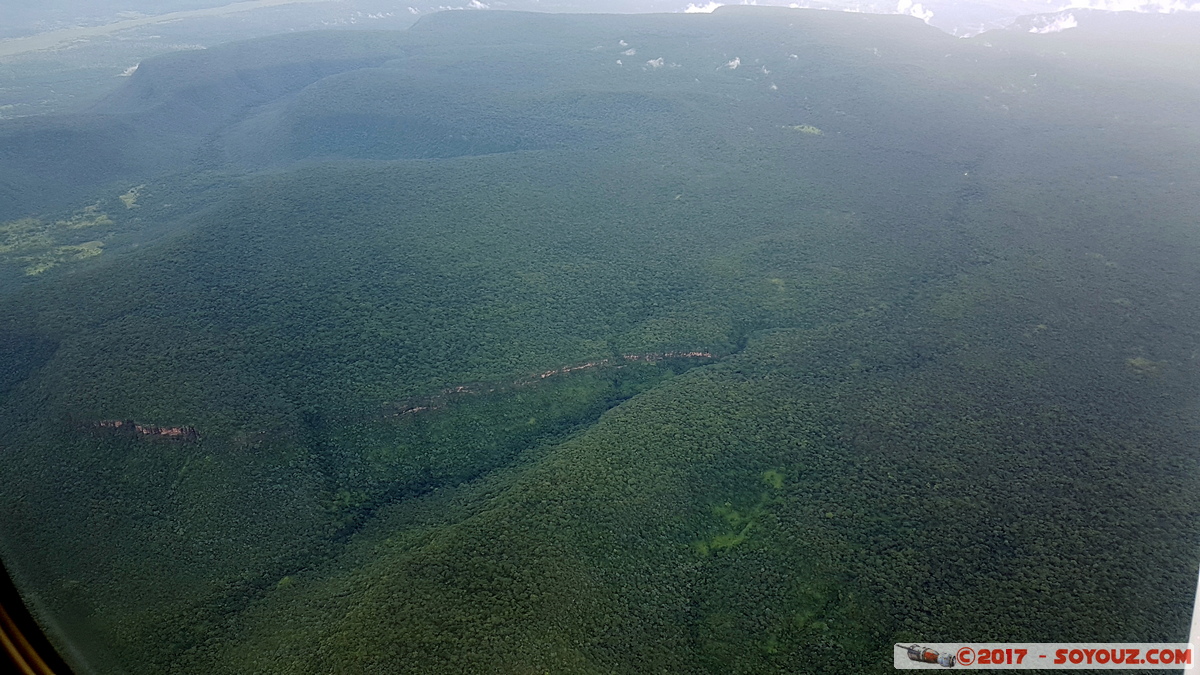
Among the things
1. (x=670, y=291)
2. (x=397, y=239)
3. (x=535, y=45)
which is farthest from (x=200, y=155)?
(x=670, y=291)

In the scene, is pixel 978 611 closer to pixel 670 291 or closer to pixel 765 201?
pixel 670 291

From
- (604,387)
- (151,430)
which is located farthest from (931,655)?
(151,430)

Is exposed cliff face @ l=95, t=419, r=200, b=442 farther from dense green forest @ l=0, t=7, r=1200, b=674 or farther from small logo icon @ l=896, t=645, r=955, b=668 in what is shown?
small logo icon @ l=896, t=645, r=955, b=668

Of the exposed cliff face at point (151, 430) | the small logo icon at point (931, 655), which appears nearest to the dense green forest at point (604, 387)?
the exposed cliff face at point (151, 430)

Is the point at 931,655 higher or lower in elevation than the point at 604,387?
lower

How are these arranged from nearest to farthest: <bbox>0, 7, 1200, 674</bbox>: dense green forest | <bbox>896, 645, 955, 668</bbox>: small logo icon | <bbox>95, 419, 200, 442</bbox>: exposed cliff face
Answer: <bbox>896, 645, 955, 668</bbox>: small logo icon < <bbox>0, 7, 1200, 674</bbox>: dense green forest < <bbox>95, 419, 200, 442</bbox>: exposed cliff face

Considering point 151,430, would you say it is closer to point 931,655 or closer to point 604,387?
point 604,387

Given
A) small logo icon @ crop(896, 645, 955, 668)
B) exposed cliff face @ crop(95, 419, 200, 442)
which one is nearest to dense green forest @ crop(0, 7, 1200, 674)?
exposed cliff face @ crop(95, 419, 200, 442)

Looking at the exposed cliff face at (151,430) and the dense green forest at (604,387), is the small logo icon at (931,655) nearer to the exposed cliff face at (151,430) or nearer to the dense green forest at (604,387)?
the dense green forest at (604,387)
